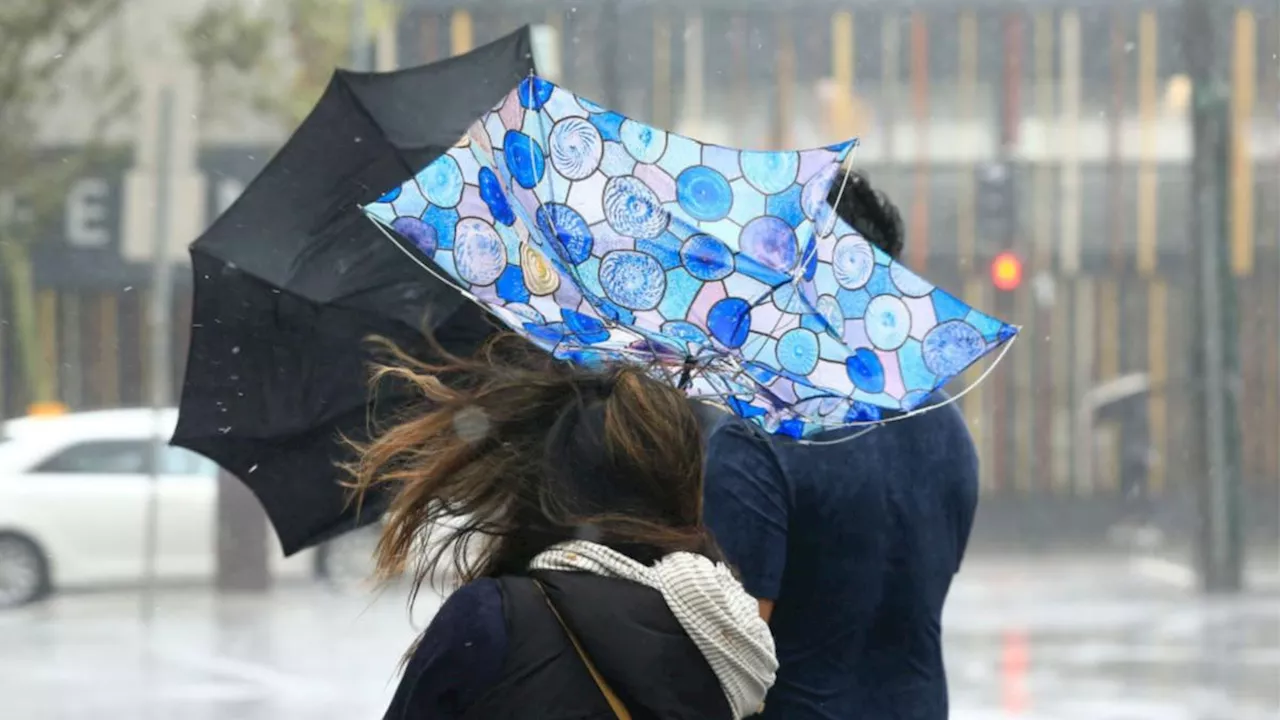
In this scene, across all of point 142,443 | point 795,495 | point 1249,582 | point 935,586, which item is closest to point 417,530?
point 795,495

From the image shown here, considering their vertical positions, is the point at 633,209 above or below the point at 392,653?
above

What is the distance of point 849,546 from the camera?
2592 millimetres

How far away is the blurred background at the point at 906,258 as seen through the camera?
11.9 m

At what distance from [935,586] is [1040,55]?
15226 millimetres

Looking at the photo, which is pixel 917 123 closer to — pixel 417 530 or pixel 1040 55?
pixel 1040 55

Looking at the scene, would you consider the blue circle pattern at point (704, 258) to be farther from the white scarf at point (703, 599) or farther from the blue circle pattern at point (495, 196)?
the white scarf at point (703, 599)

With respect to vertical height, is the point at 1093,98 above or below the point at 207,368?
above

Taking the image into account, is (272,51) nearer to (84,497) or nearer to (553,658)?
(84,497)

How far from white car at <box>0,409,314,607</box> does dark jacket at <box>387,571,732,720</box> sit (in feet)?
36.1

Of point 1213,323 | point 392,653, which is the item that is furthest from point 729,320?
point 1213,323

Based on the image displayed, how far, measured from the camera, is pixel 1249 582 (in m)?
13.6

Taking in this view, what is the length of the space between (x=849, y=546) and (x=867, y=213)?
454 mm

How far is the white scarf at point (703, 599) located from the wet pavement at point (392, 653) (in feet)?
22.6

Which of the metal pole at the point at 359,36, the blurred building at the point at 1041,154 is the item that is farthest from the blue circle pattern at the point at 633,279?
the blurred building at the point at 1041,154
